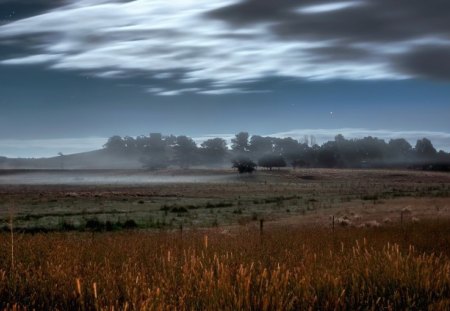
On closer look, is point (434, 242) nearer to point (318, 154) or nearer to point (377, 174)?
point (377, 174)

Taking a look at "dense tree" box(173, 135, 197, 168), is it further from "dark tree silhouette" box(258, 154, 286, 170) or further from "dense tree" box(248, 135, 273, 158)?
"dark tree silhouette" box(258, 154, 286, 170)

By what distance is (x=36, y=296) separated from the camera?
8055 mm

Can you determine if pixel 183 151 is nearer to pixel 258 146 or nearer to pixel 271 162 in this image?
pixel 258 146

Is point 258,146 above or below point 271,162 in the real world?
above

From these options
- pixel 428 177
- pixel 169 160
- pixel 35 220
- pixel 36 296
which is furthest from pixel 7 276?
pixel 169 160

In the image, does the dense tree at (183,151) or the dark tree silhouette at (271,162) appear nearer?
the dark tree silhouette at (271,162)

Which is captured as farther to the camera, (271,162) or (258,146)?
(258,146)

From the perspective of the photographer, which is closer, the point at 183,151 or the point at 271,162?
the point at 271,162

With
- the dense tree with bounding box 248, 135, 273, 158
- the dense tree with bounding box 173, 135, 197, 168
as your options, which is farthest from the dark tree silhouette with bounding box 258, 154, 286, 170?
the dense tree with bounding box 173, 135, 197, 168

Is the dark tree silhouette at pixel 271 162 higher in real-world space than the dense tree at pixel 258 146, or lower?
lower

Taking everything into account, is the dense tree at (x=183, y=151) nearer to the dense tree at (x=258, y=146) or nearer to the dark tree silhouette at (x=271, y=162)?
the dense tree at (x=258, y=146)

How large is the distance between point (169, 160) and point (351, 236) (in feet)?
595

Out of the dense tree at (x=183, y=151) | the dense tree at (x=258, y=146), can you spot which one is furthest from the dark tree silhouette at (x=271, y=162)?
the dense tree at (x=183, y=151)

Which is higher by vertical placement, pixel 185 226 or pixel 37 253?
pixel 37 253
